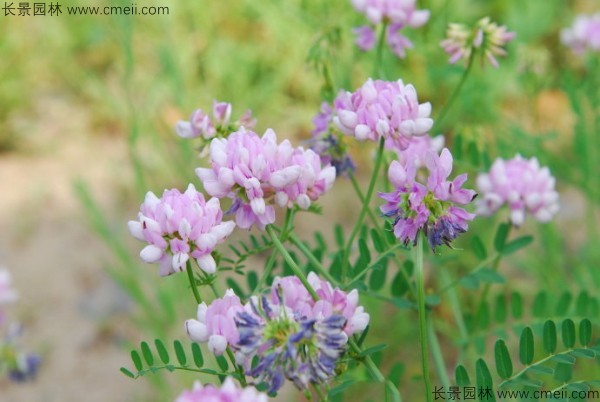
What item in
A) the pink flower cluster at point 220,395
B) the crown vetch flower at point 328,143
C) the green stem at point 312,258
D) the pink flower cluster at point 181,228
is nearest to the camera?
the pink flower cluster at point 220,395

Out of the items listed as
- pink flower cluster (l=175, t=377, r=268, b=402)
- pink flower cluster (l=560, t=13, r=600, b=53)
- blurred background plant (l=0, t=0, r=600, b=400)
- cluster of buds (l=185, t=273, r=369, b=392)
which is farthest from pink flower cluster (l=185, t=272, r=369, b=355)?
pink flower cluster (l=560, t=13, r=600, b=53)

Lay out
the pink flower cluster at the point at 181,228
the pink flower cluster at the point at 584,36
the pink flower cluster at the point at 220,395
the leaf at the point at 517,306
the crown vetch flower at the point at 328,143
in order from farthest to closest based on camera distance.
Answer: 1. the pink flower cluster at the point at 584,36
2. the leaf at the point at 517,306
3. the crown vetch flower at the point at 328,143
4. the pink flower cluster at the point at 181,228
5. the pink flower cluster at the point at 220,395

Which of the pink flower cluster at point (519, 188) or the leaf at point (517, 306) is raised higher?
the pink flower cluster at point (519, 188)

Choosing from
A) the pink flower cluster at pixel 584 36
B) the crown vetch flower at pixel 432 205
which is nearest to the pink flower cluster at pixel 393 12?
the crown vetch flower at pixel 432 205

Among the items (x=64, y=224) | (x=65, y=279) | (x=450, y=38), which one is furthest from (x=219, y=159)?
(x=64, y=224)

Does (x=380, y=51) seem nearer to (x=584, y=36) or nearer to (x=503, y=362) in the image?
(x=503, y=362)

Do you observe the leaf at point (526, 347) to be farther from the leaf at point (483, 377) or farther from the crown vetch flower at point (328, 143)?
the crown vetch flower at point (328, 143)

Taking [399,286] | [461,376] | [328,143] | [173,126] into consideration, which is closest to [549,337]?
[461,376]
